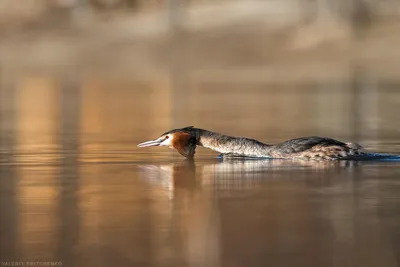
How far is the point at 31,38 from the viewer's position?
45188 mm

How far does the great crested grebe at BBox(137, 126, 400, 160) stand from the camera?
11.4 meters

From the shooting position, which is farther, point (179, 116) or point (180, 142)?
point (179, 116)

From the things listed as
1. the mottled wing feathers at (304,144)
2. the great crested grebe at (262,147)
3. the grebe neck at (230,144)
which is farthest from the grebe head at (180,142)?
the mottled wing feathers at (304,144)

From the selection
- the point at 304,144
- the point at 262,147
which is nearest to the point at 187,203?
the point at 304,144

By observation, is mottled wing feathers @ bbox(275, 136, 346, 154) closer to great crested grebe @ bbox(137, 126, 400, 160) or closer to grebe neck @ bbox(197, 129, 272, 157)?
great crested grebe @ bbox(137, 126, 400, 160)

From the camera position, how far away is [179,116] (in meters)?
19.0

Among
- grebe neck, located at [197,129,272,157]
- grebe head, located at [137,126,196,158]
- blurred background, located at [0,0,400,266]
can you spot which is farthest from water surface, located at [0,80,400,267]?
grebe neck, located at [197,129,272,157]

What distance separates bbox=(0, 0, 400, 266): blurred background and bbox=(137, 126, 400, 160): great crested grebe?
0.71 ft

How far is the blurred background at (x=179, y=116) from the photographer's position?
288 inches

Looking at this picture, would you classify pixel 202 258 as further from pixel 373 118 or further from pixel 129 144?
pixel 373 118

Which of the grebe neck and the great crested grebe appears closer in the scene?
the great crested grebe

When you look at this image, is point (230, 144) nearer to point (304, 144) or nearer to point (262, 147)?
point (262, 147)

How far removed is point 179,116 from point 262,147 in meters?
7.30

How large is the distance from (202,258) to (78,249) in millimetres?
736
